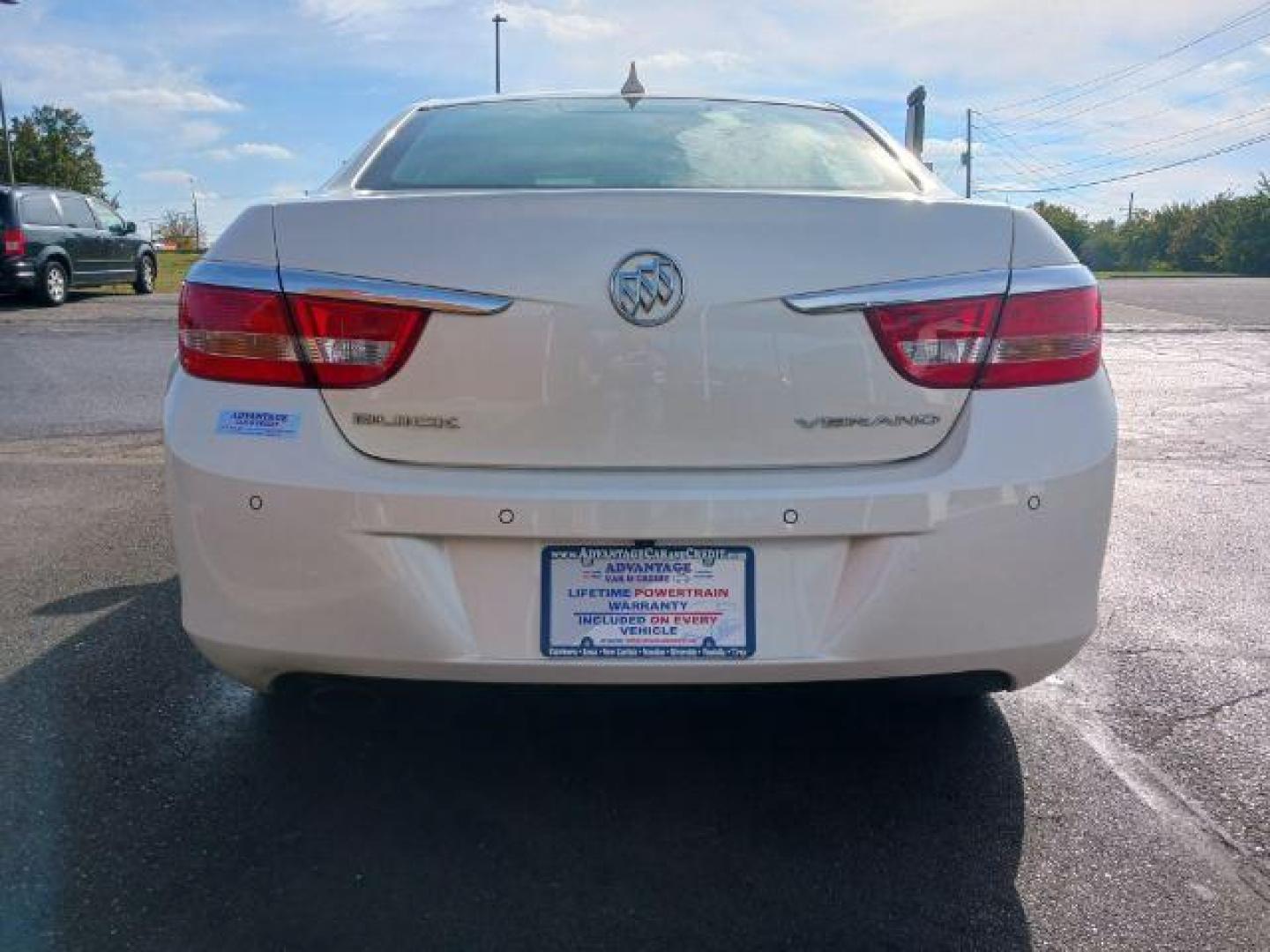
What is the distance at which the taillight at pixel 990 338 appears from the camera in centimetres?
252

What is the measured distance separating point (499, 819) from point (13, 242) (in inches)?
677

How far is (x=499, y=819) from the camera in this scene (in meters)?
2.85

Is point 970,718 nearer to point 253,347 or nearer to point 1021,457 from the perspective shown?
point 1021,457

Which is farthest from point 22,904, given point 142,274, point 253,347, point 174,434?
point 142,274

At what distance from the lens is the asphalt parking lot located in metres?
2.46

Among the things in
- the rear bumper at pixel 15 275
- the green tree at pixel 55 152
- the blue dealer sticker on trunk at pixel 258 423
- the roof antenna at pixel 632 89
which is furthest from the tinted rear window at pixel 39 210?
the green tree at pixel 55 152

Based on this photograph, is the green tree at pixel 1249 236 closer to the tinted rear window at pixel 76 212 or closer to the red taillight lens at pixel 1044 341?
the tinted rear window at pixel 76 212

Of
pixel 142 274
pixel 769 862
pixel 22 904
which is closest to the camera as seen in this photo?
pixel 22 904

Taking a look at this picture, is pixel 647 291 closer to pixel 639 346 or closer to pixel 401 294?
pixel 639 346

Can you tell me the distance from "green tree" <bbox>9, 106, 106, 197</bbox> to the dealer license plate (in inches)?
1934

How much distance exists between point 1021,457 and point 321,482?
1.39 meters

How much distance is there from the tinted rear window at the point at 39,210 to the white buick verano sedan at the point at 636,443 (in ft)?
55.9

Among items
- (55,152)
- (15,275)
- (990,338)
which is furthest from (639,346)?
(55,152)

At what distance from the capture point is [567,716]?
11.1 feet
